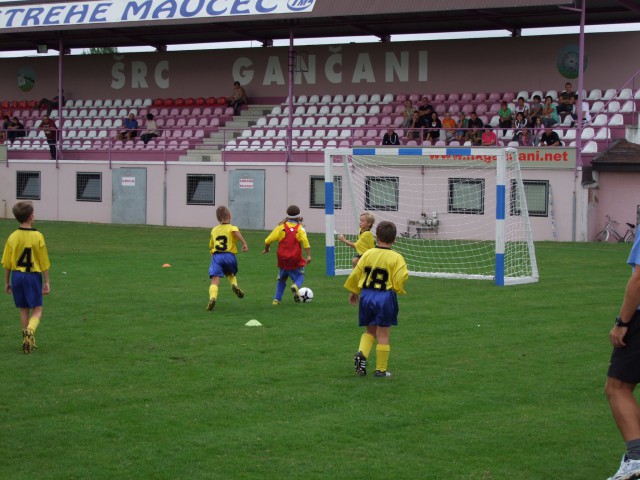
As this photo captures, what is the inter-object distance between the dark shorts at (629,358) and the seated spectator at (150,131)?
30993 mm

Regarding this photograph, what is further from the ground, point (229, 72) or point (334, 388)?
point (229, 72)

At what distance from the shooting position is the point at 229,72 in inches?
1561

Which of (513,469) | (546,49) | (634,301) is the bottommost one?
(513,469)

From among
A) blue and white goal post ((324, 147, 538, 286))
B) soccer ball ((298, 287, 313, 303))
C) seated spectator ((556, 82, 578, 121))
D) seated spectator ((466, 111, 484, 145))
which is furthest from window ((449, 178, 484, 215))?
soccer ball ((298, 287, 313, 303))

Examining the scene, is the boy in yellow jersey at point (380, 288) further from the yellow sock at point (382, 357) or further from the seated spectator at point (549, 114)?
the seated spectator at point (549, 114)

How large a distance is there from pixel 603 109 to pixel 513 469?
2416 centimetres

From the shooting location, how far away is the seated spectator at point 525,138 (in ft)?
91.6

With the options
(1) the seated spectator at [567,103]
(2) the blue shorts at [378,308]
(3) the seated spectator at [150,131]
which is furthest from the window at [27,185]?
(2) the blue shorts at [378,308]

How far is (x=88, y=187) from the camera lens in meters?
36.2

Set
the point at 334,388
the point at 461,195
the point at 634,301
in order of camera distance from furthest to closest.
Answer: the point at 461,195
the point at 334,388
the point at 634,301

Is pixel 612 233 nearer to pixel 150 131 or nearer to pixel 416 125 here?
pixel 416 125

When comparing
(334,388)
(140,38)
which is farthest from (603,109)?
(334,388)

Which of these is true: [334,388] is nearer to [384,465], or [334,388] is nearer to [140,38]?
[384,465]

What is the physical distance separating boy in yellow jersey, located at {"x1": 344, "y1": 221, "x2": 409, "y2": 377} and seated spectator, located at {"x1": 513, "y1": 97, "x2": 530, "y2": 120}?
20.4 metres
